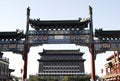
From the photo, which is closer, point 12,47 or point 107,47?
point 107,47

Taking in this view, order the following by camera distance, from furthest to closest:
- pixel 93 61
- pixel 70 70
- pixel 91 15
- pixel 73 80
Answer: pixel 70 70 → pixel 73 80 → pixel 91 15 → pixel 93 61

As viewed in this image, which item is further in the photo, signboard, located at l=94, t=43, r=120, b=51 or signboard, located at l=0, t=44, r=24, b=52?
signboard, located at l=0, t=44, r=24, b=52

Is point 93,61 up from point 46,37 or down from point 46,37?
down

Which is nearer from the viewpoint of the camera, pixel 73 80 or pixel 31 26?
pixel 31 26

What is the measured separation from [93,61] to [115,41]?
14.6 feet

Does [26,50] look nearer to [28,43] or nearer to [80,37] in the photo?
[28,43]

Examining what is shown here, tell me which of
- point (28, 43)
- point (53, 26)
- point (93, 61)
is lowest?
point (93, 61)

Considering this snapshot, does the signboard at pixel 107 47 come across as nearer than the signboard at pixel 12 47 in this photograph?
Yes

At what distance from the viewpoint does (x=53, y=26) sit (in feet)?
99.8

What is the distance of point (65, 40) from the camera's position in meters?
29.3

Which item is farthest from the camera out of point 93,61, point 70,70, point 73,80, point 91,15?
point 70,70

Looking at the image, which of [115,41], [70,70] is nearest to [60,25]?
[115,41]

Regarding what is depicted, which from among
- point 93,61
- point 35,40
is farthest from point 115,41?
point 35,40

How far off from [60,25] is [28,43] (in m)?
5.29
